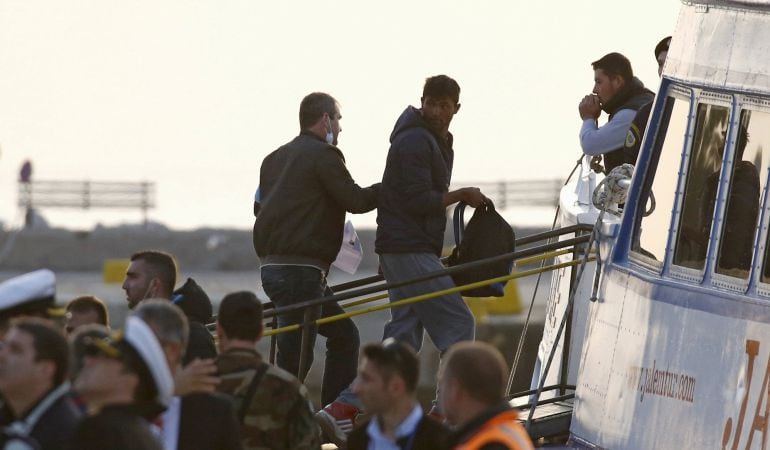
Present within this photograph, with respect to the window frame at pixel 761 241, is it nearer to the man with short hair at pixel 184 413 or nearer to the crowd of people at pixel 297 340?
the crowd of people at pixel 297 340

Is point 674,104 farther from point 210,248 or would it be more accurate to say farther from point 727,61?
point 210,248

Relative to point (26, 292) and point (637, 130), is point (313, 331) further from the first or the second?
point (26, 292)

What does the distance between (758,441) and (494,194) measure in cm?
4172

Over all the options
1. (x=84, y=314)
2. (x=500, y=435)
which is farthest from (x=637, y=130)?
(x=500, y=435)

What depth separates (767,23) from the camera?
10.9 meters

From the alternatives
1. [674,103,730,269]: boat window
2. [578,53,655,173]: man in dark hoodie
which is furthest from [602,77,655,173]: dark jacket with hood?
[674,103,730,269]: boat window

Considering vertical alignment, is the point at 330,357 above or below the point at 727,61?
below

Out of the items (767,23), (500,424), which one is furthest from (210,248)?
(500,424)

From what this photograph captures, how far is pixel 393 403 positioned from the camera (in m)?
8.62

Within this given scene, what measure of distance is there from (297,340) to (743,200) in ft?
10.9

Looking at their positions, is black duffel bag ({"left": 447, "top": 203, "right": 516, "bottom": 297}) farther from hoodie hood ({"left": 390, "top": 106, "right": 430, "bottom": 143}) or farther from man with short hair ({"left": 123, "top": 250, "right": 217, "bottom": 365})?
man with short hair ({"left": 123, "top": 250, "right": 217, "bottom": 365})

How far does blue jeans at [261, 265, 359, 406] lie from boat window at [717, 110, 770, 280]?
2.83 m

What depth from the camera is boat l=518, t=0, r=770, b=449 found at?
10.8 metres

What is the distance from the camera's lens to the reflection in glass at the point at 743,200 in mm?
10938
